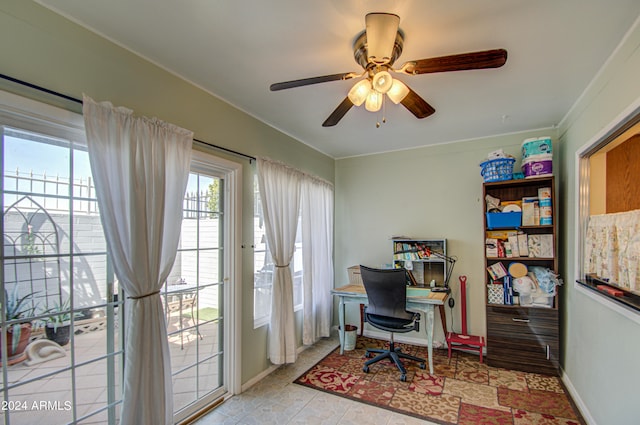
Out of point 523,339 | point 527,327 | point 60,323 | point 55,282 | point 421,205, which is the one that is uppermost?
point 421,205

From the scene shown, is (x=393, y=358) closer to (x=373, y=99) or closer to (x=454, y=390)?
(x=454, y=390)

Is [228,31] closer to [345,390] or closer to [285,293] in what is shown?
[285,293]

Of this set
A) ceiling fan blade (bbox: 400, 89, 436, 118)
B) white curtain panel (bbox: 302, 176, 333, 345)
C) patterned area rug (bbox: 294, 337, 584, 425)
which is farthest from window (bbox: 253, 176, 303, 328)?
ceiling fan blade (bbox: 400, 89, 436, 118)

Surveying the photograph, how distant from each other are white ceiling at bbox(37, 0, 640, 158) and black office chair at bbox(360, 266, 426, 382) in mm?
1545

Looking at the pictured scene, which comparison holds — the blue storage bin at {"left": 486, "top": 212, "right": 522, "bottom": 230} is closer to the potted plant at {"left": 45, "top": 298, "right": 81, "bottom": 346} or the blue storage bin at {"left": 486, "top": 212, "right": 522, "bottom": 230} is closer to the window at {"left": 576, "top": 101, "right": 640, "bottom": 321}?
the window at {"left": 576, "top": 101, "right": 640, "bottom": 321}

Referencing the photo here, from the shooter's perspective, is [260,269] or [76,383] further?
[260,269]

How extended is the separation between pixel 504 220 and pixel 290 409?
106 inches

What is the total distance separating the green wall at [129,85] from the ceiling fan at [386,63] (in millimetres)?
867

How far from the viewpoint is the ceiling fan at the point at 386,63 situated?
1.34 m

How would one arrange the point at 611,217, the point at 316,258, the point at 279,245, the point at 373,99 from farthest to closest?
the point at 316,258 → the point at 279,245 → the point at 611,217 → the point at 373,99

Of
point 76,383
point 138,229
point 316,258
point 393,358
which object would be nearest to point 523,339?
point 393,358

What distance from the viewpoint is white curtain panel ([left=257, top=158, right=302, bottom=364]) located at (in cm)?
288

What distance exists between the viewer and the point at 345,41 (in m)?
1.72

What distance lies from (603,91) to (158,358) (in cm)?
337
